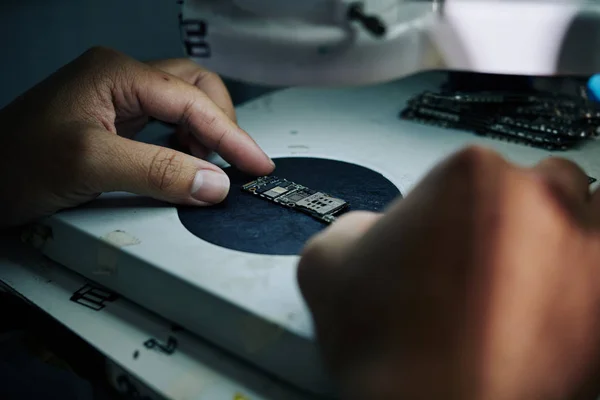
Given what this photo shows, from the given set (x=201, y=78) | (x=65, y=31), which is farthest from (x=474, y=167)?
(x=65, y=31)

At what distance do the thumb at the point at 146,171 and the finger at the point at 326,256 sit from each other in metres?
0.26

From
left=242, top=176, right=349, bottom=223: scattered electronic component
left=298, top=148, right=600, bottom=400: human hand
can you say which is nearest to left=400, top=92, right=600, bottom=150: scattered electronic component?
Result: left=242, top=176, right=349, bottom=223: scattered electronic component

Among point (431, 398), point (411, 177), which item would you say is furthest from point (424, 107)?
point (431, 398)

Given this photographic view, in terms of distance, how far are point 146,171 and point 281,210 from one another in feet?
0.61

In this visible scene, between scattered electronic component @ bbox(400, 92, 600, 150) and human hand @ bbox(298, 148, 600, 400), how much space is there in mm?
493

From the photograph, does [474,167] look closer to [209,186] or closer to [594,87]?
[209,186]

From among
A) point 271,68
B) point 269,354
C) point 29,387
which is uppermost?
point 271,68

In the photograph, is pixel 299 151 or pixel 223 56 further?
pixel 299 151

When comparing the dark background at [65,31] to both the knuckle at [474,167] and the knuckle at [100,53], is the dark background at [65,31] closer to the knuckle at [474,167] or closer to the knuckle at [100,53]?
the knuckle at [100,53]

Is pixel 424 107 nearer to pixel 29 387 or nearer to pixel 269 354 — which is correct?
pixel 269 354

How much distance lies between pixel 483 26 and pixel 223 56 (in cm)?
26

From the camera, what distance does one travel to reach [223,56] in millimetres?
581

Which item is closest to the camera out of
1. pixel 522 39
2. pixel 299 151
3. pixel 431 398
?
pixel 431 398

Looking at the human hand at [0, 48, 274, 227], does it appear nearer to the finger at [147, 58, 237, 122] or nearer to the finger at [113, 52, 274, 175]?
the finger at [113, 52, 274, 175]
